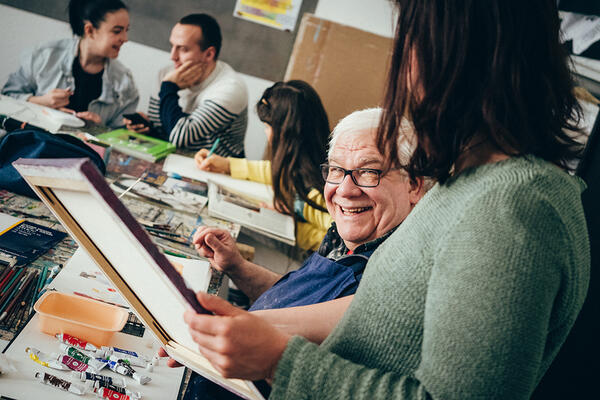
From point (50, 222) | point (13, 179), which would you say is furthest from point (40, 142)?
point (50, 222)

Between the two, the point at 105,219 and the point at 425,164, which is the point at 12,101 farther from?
the point at 425,164

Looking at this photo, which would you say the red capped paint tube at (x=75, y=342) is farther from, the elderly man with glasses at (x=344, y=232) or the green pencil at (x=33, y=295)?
the elderly man with glasses at (x=344, y=232)

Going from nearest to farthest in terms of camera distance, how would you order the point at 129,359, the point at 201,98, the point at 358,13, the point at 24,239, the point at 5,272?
the point at 129,359 → the point at 5,272 → the point at 24,239 → the point at 201,98 → the point at 358,13

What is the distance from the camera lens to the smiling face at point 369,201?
119cm

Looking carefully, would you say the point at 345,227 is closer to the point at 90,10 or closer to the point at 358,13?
the point at 90,10

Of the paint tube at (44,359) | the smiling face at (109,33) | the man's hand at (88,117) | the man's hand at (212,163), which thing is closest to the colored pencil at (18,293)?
the paint tube at (44,359)

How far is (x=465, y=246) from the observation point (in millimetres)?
500

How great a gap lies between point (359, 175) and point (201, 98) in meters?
1.95

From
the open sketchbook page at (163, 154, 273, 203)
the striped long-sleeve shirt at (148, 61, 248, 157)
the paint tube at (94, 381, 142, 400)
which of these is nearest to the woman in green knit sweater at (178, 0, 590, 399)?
the paint tube at (94, 381, 142, 400)

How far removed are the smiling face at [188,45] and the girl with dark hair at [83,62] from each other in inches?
12.5

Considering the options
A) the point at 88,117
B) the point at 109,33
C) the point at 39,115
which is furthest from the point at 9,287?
the point at 109,33

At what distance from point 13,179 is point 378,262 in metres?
1.26

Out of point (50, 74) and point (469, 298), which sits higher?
point (469, 298)

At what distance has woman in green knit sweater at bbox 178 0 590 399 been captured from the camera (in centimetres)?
48
